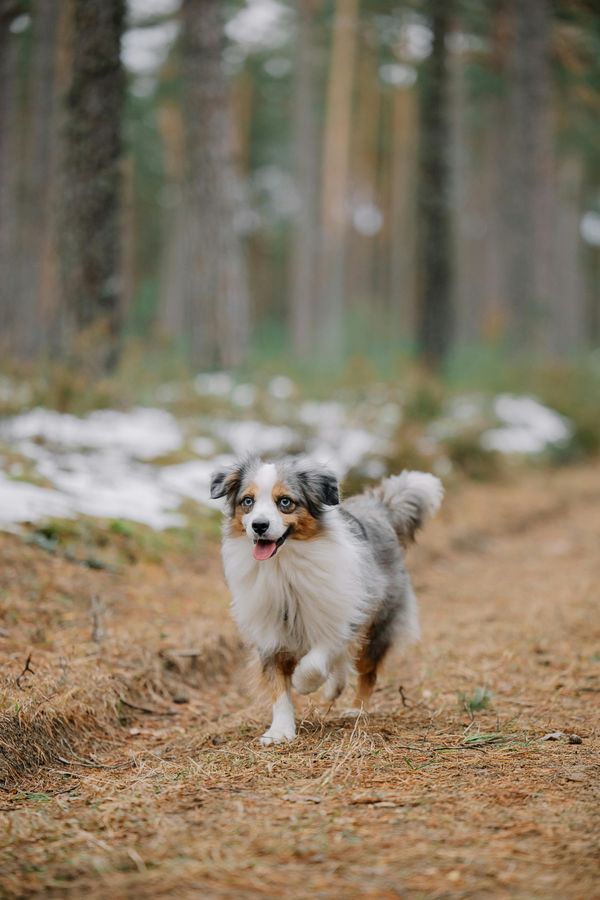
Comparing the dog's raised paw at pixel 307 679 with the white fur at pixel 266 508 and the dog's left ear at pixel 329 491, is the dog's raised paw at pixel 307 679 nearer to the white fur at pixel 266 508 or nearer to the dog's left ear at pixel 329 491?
the white fur at pixel 266 508

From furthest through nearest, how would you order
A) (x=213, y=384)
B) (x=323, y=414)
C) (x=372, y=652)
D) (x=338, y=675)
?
(x=213, y=384), (x=323, y=414), (x=372, y=652), (x=338, y=675)

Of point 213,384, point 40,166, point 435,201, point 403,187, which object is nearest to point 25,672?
point 213,384

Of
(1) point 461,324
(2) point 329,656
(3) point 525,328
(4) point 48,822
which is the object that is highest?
(1) point 461,324

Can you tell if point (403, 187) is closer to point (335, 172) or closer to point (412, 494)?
point (335, 172)

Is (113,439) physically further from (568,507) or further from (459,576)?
(568,507)

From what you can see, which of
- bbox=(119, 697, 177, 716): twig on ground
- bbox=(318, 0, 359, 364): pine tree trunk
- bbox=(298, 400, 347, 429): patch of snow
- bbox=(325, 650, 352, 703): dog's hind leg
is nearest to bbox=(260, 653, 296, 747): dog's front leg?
bbox=(325, 650, 352, 703): dog's hind leg

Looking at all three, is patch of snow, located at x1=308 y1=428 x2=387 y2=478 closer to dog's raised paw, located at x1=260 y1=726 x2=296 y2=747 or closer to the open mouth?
the open mouth

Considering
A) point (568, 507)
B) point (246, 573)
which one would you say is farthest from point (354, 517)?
point (568, 507)

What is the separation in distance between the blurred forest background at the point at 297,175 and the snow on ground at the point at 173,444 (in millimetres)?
961

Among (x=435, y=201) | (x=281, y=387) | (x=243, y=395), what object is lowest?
(x=243, y=395)

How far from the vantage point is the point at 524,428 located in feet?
52.2

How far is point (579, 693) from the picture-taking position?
5.45m

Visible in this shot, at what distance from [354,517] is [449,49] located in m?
13.3

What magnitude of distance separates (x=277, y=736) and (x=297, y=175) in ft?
86.6
